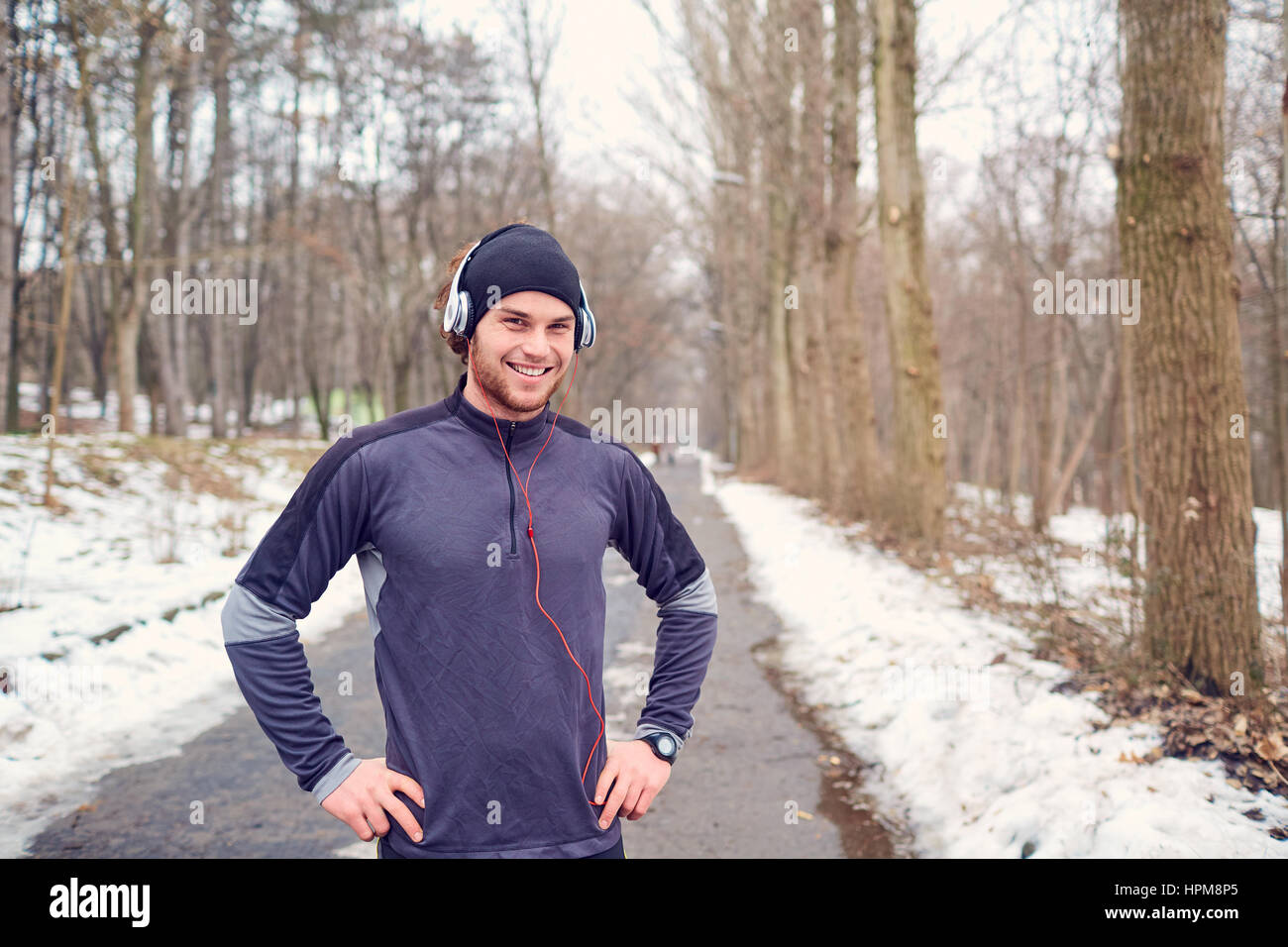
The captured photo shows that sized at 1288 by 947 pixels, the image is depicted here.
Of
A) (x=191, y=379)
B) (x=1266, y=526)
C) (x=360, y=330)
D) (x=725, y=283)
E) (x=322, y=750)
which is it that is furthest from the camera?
(x=191, y=379)

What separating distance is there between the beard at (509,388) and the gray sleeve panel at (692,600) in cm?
63

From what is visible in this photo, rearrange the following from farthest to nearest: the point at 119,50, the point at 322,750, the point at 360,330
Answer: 1. the point at 360,330
2. the point at 119,50
3. the point at 322,750

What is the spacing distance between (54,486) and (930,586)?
1097 cm

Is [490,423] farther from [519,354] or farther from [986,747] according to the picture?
[986,747]

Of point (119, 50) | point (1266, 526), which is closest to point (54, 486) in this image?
point (119, 50)

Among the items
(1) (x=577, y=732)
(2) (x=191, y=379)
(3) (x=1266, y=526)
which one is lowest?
(3) (x=1266, y=526)

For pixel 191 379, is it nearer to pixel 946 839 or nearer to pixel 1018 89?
pixel 1018 89

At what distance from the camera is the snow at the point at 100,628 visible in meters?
5.19

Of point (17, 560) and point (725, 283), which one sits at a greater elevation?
point (725, 283)

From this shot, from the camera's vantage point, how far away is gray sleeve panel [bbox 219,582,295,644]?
1.92 meters

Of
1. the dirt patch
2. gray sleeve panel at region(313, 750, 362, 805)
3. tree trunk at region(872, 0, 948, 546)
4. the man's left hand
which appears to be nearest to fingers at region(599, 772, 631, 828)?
the man's left hand

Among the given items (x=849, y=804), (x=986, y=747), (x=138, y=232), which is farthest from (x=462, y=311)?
(x=138, y=232)

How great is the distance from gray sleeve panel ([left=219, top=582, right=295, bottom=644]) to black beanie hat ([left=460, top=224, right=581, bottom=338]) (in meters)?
0.79
